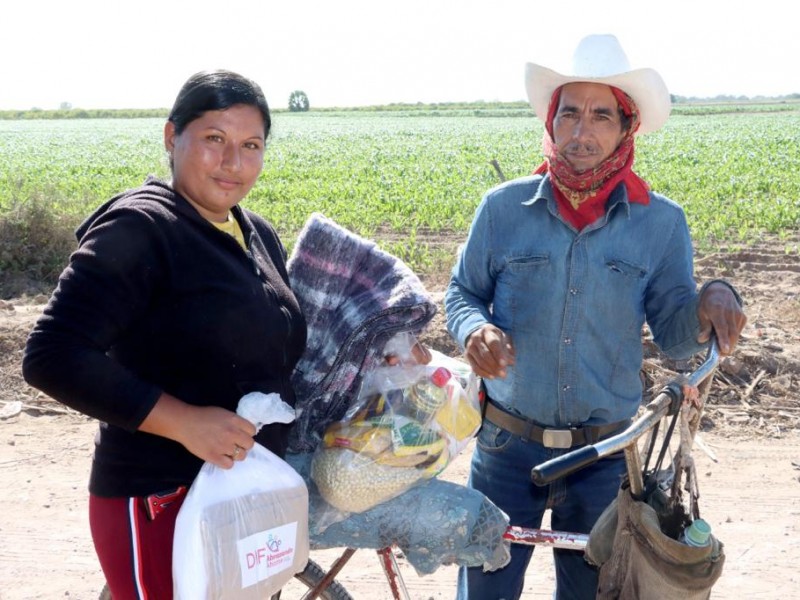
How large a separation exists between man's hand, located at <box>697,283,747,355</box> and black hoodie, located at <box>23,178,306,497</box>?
1.06 metres

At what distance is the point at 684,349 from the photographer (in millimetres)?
2551

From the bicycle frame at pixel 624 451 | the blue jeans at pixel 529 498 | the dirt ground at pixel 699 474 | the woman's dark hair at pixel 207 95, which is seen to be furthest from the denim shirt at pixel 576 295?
the dirt ground at pixel 699 474

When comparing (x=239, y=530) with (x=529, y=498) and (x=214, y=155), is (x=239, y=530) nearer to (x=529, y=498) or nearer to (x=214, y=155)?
(x=214, y=155)

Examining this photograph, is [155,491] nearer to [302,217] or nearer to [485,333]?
[485,333]

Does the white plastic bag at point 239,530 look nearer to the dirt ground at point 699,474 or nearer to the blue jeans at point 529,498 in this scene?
the blue jeans at point 529,498

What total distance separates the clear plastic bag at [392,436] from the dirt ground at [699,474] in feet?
5.85

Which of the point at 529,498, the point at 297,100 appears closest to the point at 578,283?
the point at 529,498

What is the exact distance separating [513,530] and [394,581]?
44 cm

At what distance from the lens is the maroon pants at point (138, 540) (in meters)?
2.09

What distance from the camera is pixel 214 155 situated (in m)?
2.11

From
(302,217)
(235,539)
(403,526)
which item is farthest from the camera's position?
(302,217)

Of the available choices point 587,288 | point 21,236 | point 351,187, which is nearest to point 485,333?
point 587,288

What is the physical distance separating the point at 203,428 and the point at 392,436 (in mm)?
518

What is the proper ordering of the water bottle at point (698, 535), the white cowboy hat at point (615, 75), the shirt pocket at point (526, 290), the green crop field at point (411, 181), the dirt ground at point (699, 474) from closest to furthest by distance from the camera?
the water bottle at point (698, 535), the white cowboy hat at point (615, 75), the shirt pocket at point (526, 290), the dirt ground at point (699, 474), the green crop field at point (411, 181)
